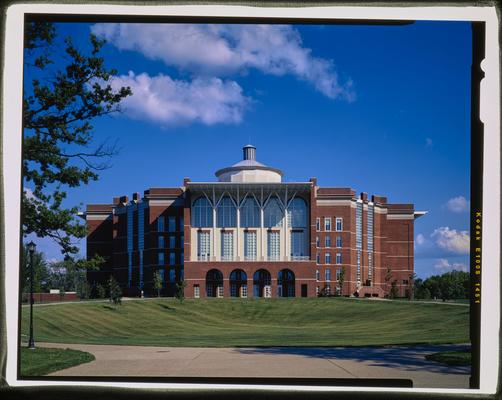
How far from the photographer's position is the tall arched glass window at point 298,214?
2443 inches

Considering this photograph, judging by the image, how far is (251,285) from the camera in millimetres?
61594

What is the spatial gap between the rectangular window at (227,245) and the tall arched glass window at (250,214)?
1595mm

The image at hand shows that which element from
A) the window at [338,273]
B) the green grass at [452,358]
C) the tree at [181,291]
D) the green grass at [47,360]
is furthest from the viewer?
the window at [338,273]

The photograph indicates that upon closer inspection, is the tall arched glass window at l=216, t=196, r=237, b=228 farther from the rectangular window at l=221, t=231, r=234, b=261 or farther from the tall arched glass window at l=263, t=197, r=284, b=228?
the tall arched glass window at l=263, t=197, r=284, b=228

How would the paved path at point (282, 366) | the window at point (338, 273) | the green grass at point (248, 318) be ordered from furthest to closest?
the window at point (338, 273)
the green grass at point (248, 318)
the paved path at point (282, 366)

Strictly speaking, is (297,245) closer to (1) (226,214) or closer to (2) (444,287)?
(1) (226,214)

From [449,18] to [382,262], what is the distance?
65314 mm

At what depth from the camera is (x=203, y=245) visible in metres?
61.5

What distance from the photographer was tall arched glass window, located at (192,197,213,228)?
61.6m

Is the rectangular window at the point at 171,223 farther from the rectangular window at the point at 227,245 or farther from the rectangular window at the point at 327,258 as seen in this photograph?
the rectangular window at the point at 327,258

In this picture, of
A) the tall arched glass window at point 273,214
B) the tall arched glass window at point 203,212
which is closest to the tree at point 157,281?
the tall arched glass window at point 203,212

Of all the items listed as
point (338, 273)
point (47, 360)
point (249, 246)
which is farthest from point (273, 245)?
point (47, 360)

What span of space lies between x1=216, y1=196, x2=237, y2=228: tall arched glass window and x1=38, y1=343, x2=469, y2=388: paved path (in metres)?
45.1

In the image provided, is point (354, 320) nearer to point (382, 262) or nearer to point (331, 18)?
→ point (382, 262)
